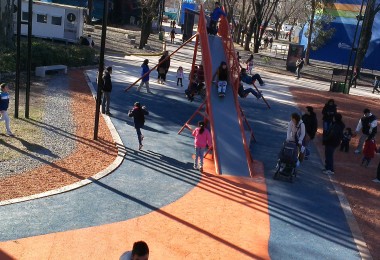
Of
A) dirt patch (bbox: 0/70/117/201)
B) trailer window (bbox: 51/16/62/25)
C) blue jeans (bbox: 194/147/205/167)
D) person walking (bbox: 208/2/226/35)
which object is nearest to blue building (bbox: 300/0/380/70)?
trailer window (bbox: 51/16/62/25)

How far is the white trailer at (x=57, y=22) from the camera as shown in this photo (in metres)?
34.1

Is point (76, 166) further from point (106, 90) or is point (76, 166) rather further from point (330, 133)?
point (330, 133)

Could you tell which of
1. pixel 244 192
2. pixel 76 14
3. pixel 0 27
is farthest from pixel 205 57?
pixel 76 14

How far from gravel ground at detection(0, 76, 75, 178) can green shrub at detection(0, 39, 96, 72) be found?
12.9 feet

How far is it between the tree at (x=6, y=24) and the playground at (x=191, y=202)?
10.5 meters

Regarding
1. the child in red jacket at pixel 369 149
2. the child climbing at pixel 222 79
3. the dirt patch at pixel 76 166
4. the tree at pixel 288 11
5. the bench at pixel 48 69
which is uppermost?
the tree at pixel 288 11

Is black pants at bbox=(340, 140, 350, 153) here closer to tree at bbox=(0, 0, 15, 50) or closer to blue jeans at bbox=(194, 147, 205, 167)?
blue jeans at bbox=(194, 147, 205, 167)

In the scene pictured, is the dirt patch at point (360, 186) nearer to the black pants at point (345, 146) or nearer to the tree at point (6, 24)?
the black pants at point (345, 146)

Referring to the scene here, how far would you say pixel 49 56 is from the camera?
24375 millimetres

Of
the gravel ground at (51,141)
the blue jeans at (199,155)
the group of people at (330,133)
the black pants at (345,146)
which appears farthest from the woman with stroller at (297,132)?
the gravel ground at (51,141)

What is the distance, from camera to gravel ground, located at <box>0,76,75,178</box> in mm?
11234

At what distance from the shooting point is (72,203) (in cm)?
953

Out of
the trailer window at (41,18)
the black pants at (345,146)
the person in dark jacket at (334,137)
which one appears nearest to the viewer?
the person in dark jacket at (334,137)

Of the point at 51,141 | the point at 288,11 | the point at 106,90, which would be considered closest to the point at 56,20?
the point at 106,90
